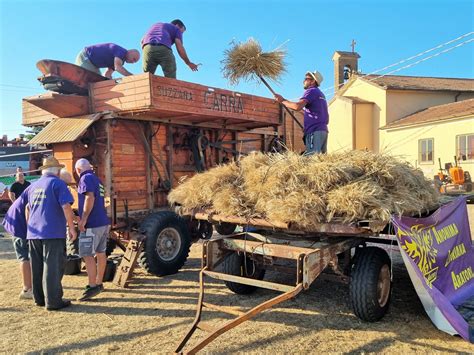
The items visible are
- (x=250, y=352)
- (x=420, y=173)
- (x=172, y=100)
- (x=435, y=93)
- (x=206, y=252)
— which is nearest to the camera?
(x=250, y=352)

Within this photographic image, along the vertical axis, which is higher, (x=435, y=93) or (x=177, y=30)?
(x=435, y=93)

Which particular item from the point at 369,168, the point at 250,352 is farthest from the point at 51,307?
the point at 369,168

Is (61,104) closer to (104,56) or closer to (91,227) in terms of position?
(104,56)

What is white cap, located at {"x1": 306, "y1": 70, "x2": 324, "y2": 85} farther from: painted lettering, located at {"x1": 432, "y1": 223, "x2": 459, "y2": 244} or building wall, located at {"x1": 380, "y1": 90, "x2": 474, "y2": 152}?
building wall, located at {"x1": 380, "y1": 90, "x2": 474, "y2": 152}

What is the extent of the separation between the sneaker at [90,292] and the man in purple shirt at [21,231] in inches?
28.1

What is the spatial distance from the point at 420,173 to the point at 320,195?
1.55 meters

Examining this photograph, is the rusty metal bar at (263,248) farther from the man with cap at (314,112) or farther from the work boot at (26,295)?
the work boot at (26,295)

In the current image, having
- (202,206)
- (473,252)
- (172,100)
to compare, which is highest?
(172,100)

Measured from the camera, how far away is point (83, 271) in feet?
22.6

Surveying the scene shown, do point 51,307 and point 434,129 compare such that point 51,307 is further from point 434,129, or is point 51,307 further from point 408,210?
point 434,129

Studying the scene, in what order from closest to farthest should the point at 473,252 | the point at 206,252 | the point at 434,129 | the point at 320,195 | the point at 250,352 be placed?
the point at 250,352, the point at 320,195, the point at 206,252, the point at 473,252, the point at 434,129

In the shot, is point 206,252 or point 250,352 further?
point 206,252

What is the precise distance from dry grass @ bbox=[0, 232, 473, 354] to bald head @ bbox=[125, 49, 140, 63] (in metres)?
3.81

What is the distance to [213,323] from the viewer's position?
4371 millimetres
